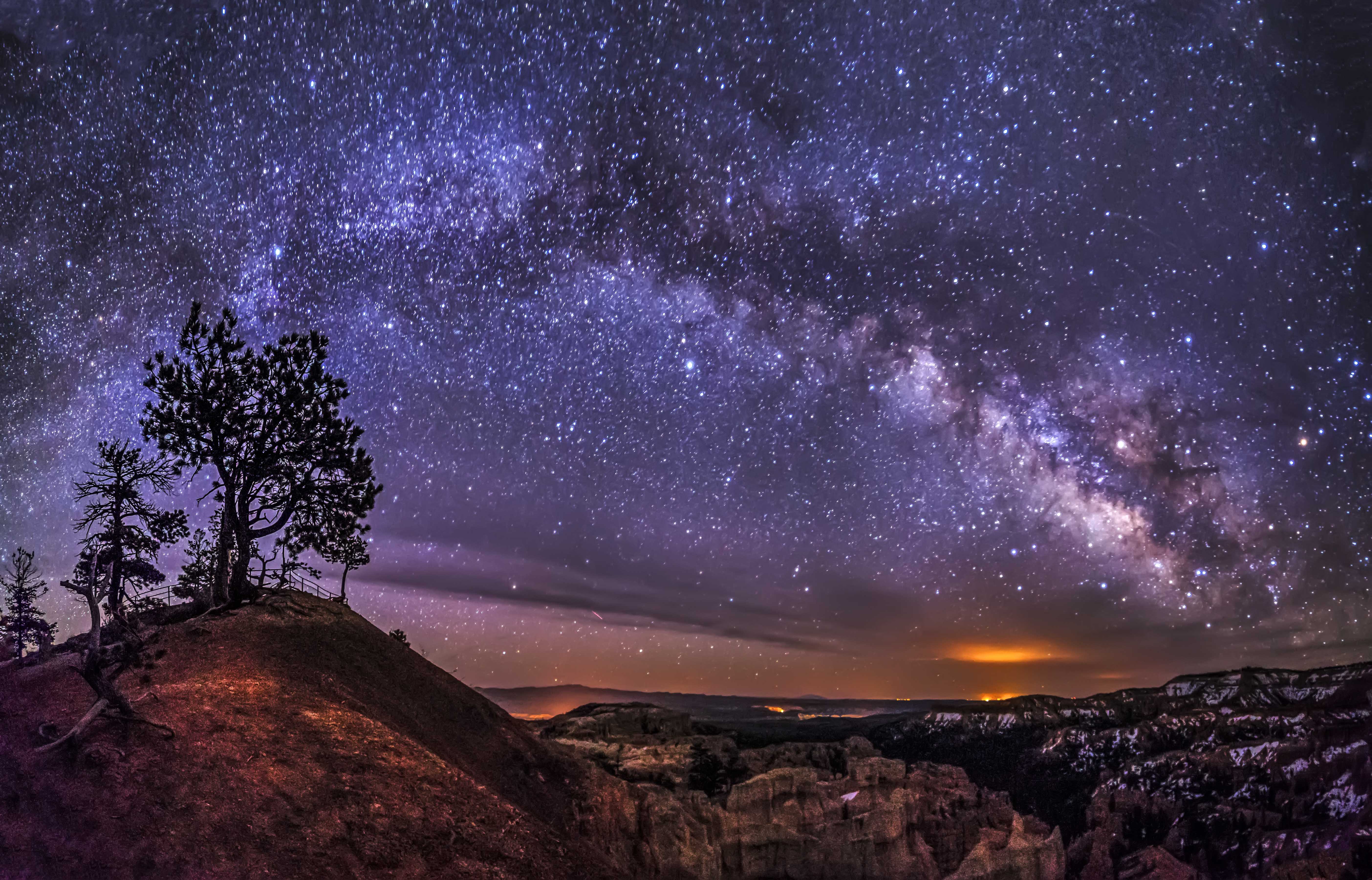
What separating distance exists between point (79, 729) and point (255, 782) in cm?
365

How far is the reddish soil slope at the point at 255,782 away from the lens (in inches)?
527

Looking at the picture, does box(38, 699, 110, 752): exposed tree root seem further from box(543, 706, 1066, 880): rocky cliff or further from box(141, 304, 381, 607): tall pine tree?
box(543, 706, 1066, 880): rocky cliff

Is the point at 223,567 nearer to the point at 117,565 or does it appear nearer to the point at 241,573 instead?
the point at 241,573

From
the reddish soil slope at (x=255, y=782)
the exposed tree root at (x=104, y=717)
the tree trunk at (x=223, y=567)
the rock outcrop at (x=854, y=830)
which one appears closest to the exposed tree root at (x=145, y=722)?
the exposed tree root at (x=104, y=717)

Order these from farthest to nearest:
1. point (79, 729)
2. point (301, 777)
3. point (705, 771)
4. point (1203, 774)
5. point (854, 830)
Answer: point (1203, 774) → point (705, 771) → point (854, 830) → point (301, 777) → point (79, 729)

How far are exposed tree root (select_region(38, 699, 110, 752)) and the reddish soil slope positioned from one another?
251mm

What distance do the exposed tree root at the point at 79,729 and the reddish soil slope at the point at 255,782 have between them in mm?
251

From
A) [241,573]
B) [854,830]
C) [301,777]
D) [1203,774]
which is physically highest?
[241,573]

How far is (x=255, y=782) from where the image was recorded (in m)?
15.5

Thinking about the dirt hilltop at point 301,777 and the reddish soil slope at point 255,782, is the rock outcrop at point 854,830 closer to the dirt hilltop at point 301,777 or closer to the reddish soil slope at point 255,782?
the dirt hilltop at point 301,777

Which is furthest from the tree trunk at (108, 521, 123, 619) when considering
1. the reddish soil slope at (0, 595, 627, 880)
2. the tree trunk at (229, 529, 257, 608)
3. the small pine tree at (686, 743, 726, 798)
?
the small pine tree at (686, 743, 726, 798)

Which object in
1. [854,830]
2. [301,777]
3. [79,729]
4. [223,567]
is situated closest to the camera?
[79,729]

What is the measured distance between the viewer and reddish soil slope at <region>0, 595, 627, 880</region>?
13.4 meters

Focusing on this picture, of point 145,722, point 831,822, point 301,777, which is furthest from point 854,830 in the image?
A: point 145,722
